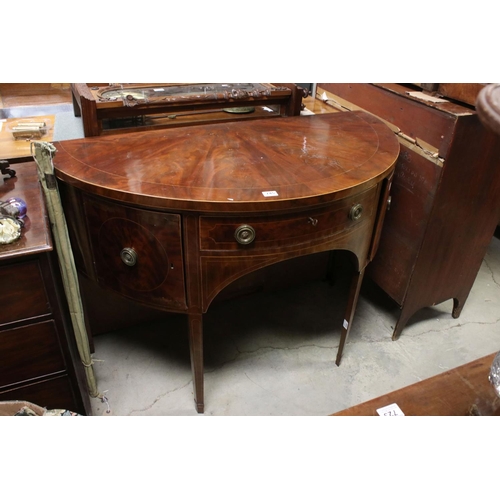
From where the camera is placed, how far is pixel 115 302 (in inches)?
65.6

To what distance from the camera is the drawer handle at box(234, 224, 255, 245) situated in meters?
1.04

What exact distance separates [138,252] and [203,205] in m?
0.23

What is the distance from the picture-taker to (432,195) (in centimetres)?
141

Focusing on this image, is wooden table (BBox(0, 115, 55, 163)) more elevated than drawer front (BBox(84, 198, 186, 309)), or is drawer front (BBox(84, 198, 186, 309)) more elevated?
wooden table (BBox(0, 115, 55, 163))

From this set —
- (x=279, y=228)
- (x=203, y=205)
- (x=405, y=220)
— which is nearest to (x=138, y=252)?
(x=203, y=205)

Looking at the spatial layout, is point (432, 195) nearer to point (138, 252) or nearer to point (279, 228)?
point (279, 228)

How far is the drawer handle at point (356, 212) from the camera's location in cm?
114

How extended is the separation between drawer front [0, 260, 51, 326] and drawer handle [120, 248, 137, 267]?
0.19 m

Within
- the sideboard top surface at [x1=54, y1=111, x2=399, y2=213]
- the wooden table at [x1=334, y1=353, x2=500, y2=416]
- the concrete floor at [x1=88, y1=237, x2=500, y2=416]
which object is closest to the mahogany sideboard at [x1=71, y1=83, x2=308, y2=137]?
the sideboard top surface at [x1=54, y1=111, x2=399, y2=213]

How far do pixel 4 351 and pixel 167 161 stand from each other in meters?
0.60

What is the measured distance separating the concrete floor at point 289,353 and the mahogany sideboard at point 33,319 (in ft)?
1.00

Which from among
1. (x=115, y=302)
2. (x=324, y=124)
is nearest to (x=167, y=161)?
(x=324, y=124)

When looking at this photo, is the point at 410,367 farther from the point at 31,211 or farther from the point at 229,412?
the point at 31,211

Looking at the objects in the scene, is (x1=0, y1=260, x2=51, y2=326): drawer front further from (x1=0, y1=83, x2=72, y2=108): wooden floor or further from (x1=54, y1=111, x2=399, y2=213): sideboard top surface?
(x1=0, y1=83, x2=72, y2=108): wooden floor
